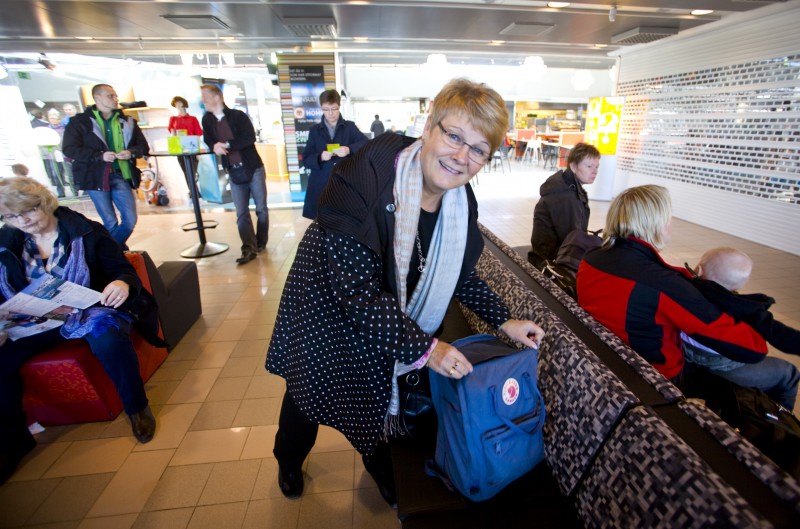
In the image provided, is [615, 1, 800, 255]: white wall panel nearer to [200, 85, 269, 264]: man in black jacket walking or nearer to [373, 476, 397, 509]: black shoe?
[373, 476, 397, 509]: black shoe

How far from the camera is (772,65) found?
5273 mm

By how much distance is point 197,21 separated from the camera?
573 cm

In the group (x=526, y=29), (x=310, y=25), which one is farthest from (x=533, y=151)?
(x=310, y=25)

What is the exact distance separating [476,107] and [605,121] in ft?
27.3

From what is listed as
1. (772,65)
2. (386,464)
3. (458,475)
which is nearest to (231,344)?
(386,464)

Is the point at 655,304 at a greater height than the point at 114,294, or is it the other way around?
the point at 655,304

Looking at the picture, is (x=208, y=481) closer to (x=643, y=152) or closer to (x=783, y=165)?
(x=783, y=165)

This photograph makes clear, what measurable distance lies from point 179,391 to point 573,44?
27.4ft

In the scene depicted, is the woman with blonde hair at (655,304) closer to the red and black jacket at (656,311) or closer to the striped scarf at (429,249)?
the red and black jacket at (656,311)

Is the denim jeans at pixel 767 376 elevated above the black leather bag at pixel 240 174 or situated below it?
below

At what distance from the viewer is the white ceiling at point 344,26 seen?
5.08 m

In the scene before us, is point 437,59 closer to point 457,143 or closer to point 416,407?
point 457,143

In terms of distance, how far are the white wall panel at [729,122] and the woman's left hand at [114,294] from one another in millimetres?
7185

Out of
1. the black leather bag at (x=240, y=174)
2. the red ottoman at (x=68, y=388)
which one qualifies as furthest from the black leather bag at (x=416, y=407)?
the black leather bag at (x=240, y=174)
